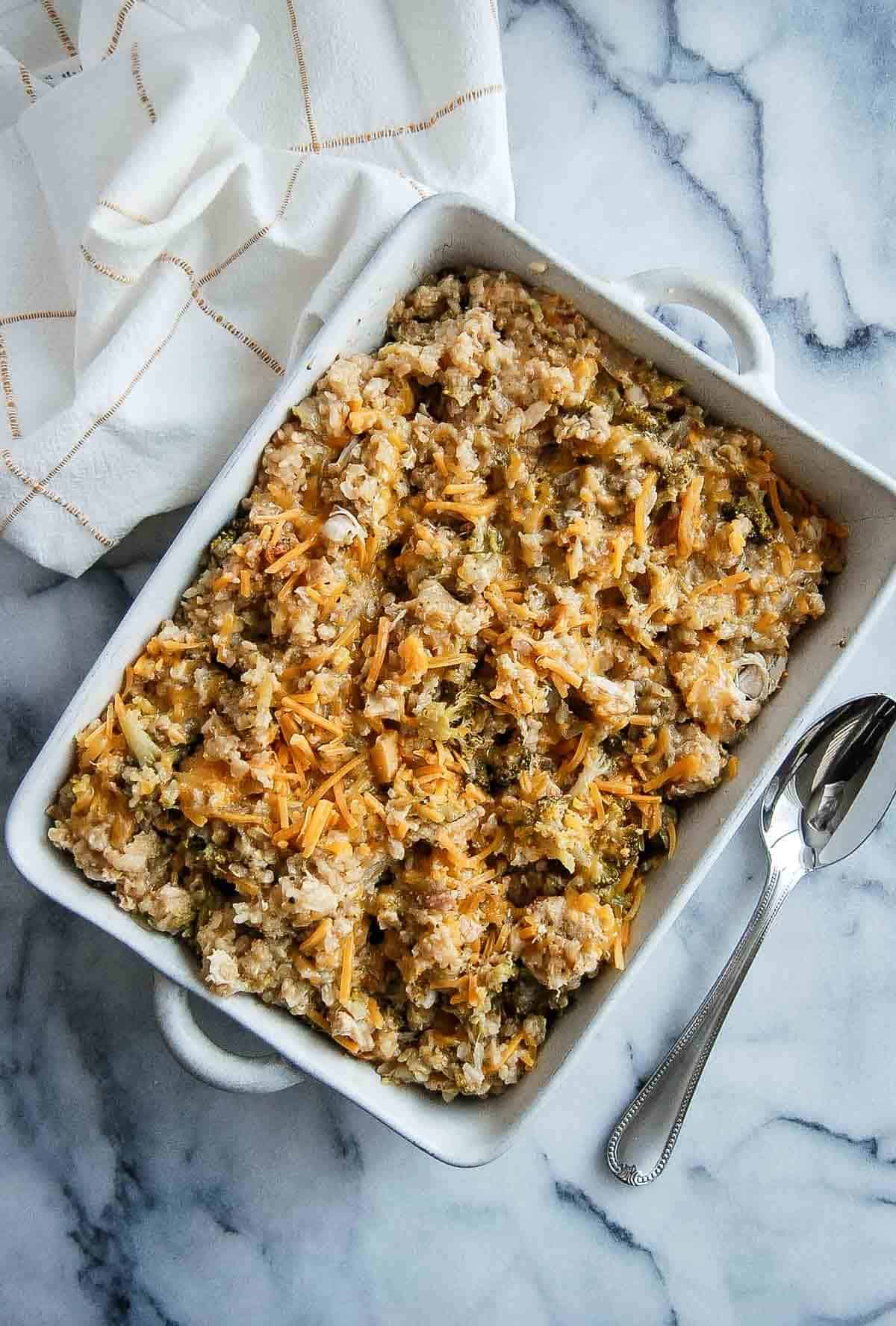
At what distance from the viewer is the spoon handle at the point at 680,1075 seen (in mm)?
2309

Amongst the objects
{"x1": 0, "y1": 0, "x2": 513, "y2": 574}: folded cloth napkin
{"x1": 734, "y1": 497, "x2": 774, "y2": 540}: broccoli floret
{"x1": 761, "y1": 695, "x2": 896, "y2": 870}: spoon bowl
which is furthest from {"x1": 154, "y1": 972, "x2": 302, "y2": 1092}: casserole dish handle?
{"x1": 734, "y1": 497, "x2": 774, "y2": 540}: broccoli floret

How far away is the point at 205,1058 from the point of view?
1.97m

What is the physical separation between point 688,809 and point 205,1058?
0.98 meters

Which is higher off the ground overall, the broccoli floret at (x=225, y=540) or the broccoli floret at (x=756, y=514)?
the broccoli floret at (x=756, y=514)

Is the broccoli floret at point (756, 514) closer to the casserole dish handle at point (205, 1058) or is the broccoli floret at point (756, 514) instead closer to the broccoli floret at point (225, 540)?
the broccoli floret at point (225, 540)

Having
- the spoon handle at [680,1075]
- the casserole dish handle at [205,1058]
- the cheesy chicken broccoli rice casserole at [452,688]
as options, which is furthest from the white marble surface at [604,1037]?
the cheesy chicken broccoli rice casserole at [452,688]

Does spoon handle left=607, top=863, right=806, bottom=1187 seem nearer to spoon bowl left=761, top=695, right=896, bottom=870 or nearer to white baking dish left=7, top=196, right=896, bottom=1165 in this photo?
spoon bowl left=761, top=695, right=896, bottom=870

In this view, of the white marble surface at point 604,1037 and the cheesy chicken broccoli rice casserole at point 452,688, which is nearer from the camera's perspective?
the cheesy chicken broccoli rice casserole at point 452,688

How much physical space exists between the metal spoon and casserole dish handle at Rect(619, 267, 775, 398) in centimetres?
74

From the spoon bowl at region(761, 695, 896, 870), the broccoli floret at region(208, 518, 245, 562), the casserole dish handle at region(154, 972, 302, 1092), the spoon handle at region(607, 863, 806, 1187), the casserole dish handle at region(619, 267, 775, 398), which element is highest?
the casserole dish handle at region(619, 267, 775, 398)

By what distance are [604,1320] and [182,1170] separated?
3.28 ft

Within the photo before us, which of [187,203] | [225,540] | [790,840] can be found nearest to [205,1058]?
[225,540]

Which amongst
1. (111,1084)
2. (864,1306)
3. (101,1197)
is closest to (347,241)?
(111,1084)

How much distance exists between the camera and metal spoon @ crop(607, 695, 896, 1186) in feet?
7.44
